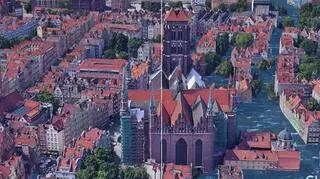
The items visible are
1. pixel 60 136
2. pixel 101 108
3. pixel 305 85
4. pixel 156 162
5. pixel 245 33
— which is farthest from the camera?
pixel 245 33

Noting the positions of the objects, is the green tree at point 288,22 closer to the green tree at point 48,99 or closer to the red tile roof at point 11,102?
the green tree at point 48,99

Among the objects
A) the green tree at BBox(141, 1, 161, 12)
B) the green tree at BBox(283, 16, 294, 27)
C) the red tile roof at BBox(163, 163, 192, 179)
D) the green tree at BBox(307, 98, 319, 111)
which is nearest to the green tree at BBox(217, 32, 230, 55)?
the green tree at BBox(283, 16, 294, 27)

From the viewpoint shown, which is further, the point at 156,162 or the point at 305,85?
the point at 305,85

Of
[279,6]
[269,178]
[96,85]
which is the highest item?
[279,6]

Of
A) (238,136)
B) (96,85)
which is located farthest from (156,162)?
(96,85)

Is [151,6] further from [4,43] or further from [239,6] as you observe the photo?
[4,43]

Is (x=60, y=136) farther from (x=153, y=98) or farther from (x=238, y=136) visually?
(x=238, y=136)

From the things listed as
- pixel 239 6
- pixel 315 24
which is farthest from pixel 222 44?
pixel 239 6
